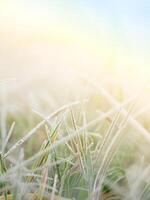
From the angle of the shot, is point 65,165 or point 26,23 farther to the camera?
point 26,23

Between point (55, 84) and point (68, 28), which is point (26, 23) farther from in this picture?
point (55, 84)

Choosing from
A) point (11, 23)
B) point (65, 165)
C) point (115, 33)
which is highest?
point (11, 23)

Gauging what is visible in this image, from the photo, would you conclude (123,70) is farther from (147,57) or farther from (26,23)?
(26,23)

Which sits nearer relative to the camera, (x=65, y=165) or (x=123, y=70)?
(x=65, y=165)

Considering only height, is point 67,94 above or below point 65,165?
above

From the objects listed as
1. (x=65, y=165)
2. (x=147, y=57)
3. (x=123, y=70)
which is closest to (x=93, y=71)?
(x=123, y=70)

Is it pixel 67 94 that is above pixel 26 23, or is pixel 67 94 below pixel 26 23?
below

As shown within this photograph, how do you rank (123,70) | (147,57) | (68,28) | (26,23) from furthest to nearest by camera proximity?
(26,23)
(68,28)
(123,70)
(147,57)

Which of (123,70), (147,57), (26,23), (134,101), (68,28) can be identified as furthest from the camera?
(26,23)

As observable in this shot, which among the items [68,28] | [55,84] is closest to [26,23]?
[68,28]
